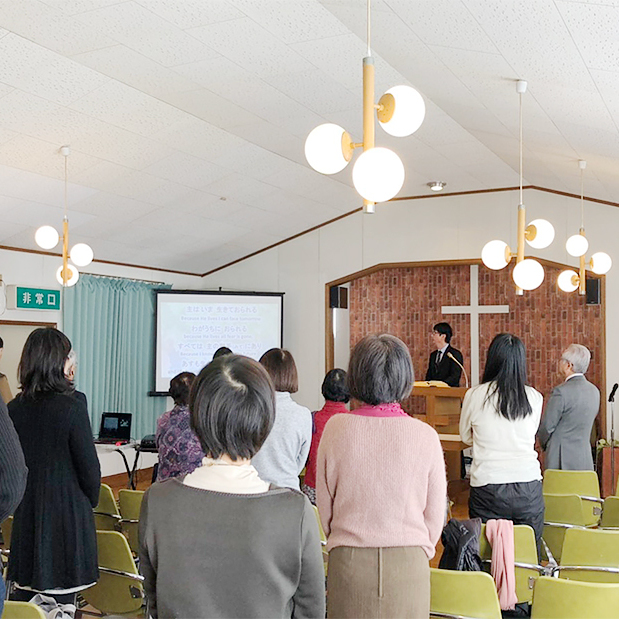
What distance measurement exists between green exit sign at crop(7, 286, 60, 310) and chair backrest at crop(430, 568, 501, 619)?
6021mm

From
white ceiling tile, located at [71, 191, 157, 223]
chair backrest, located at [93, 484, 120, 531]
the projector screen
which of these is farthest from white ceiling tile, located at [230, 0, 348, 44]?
the projector screen

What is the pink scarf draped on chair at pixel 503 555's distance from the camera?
3.18m

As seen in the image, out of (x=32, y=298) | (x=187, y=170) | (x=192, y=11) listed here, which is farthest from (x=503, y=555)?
(x=32, y=298)

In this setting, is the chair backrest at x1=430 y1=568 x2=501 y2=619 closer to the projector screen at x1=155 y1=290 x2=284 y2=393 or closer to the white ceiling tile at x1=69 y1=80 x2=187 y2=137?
the white ceiling tile at x1=69 y1=80 x2=187 y2=137

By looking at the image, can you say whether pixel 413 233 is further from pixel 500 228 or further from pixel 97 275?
pixel 97 275

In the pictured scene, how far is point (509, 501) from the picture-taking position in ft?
11.3

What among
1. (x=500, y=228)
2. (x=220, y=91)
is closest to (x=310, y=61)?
(x=220, y=91)

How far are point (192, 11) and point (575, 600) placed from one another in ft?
10.5

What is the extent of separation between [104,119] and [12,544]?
3370 millimetres

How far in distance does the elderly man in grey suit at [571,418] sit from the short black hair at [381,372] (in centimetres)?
261

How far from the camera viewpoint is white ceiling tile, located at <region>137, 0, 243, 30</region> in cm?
385

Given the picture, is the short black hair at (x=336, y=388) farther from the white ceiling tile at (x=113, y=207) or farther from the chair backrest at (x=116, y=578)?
the white ceiling tile at (x=113, y=207)

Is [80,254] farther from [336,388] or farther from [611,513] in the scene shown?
[611,513]

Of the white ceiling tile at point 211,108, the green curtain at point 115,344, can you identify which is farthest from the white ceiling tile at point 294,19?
the green curtain at point 115,344
